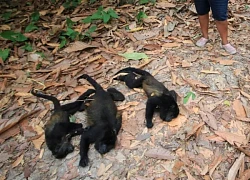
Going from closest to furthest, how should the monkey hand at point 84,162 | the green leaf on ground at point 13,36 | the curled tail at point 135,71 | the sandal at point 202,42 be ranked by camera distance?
the monkey hand at point 84,162, the curled tail at point 135,71, the sandal at point 202,42, the green leaf on ground at point 13,36

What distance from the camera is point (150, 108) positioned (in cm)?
417

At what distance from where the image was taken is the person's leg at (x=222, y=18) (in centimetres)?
476

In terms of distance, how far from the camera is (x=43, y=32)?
5988 mm

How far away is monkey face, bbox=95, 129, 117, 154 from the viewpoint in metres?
3.75

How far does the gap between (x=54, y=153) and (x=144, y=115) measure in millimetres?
1201

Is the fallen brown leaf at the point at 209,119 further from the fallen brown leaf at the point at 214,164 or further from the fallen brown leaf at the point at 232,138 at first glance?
the fallen brown leaf at the point at 214,164

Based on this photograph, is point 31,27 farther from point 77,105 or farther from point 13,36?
point 77,105

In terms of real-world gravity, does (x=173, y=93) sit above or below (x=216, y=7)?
below

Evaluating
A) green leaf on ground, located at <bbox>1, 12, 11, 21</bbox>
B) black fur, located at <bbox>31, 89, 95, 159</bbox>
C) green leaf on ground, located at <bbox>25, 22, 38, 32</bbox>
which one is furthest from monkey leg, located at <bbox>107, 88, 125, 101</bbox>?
green leaf on ground, located at <bbox>1, 12, 11, 21</bbox>

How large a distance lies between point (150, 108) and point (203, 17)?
6.33 feet

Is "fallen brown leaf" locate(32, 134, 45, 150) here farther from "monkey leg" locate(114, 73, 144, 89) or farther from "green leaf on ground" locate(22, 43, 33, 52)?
"green leaf on ground" locate(22, 43, 33, 52)

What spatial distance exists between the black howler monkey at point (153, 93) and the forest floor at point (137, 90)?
98 mm

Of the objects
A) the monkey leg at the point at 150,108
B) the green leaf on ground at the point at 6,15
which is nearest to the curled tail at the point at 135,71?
the monkey leg at the point at 150,108

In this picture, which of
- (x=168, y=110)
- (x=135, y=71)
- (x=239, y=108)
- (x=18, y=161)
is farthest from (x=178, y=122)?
(x=18, y=161)
